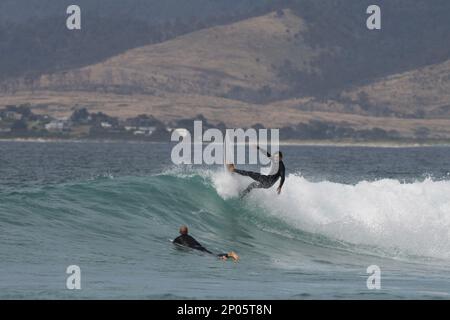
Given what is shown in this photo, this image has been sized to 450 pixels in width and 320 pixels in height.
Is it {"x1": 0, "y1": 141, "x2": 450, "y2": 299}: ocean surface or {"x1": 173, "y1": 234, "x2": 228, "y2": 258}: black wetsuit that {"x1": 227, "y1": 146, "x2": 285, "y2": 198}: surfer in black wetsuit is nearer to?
{"x1": 0, "y1": 141, "x2": 450, "y2": 299}: ocean surface

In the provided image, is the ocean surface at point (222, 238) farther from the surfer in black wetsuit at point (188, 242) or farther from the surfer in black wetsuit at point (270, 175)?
the surfer in black wetsuit at point (270, 175)

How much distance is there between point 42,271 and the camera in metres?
24.5

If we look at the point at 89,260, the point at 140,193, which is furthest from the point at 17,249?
the point at 140,193

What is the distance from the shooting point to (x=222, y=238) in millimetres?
33000

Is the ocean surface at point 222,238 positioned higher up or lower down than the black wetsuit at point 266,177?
lower down

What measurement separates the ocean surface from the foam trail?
0.05 metres

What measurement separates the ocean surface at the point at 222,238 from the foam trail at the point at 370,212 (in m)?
0.05

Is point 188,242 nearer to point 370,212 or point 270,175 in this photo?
point 270,175

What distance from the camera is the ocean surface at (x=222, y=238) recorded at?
77.0 ft

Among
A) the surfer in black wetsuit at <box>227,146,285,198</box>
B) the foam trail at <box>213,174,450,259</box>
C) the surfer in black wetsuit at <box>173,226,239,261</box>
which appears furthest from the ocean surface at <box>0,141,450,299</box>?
the surfer in black wetsuit at <box>227,146,285,198</box>

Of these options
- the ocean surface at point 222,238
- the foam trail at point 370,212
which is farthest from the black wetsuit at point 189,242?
the foam trail at point 370,212

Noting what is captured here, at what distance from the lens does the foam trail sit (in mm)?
34250

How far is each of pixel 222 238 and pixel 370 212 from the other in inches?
239
